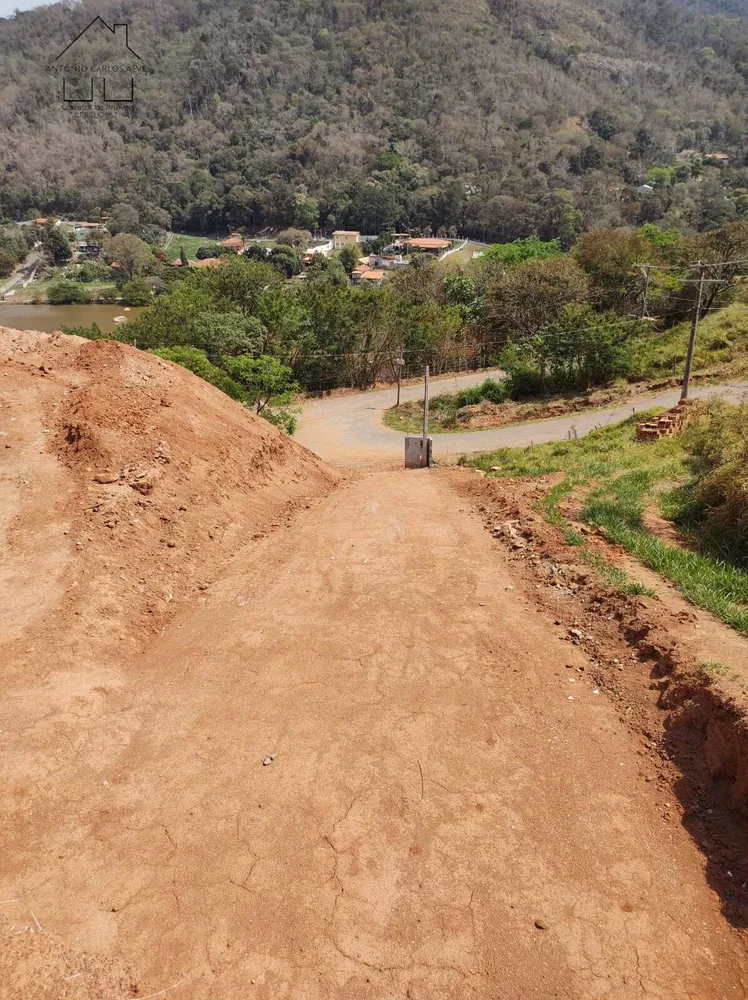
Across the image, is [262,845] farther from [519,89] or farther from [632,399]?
[519,89]

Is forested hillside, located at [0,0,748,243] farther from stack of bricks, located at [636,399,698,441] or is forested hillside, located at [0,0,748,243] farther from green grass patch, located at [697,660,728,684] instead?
green grass patch, located at [697,660,728,684]

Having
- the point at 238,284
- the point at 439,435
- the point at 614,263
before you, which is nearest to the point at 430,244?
the point at 614,263

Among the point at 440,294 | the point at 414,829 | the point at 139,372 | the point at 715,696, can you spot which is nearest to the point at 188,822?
the point at 414,829

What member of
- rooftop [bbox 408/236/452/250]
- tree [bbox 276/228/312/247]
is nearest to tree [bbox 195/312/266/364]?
rooftop [bbox 408/236/452/250]

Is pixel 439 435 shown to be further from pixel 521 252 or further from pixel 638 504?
pixel 521 252

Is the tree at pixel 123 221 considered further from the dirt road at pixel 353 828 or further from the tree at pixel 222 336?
the dirt road at pixel 353 828

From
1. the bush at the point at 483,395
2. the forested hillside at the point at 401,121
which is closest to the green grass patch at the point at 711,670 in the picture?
the bush at the point at 483,395

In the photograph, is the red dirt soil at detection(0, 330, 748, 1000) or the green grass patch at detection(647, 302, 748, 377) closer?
the red dirt soil at detection(0, 330, 748, 1000)
